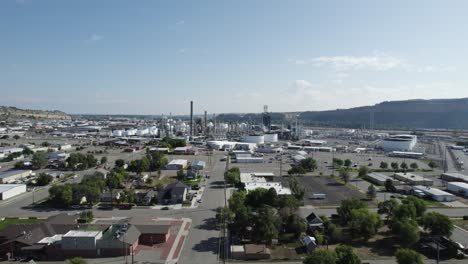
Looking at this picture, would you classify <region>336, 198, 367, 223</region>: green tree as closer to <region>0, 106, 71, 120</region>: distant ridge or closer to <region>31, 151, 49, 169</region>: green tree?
<region>31, 151, 49, 169</region>: green tree

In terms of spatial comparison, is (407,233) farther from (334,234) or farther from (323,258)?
(323,258)

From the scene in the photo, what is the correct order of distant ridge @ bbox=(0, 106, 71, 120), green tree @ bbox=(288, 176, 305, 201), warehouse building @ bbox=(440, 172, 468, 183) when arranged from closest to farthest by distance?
green tree @ bbox=(288, 176, 305, 201), warehouse building @ bbox=(440, 172, 468, 183), distant ridge @ bbox=(0, 106, 71, 120)

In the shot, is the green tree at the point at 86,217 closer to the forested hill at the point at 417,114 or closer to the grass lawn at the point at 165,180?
the grass lawn at the point at 165,180

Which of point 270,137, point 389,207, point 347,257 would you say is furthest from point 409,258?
point 270,137

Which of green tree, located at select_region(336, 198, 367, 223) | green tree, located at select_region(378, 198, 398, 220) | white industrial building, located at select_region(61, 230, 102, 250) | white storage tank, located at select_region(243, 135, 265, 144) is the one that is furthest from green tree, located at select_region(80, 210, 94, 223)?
white storage tank, located at select_region(243, 135, 265, 144)

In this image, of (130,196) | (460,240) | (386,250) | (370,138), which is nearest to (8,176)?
(130,196)

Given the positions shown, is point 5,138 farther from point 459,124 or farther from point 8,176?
point 459,124
